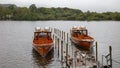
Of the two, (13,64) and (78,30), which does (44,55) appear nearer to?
(13,64)

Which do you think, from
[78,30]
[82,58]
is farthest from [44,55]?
[78,30]

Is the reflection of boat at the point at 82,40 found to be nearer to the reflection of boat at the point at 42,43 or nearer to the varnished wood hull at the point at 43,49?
the reflection of boat at the point at 42,43

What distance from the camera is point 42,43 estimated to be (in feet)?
191

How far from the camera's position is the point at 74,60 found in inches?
1825

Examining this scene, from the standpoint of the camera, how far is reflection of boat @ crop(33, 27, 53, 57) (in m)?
55.5

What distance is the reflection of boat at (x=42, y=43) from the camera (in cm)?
5547

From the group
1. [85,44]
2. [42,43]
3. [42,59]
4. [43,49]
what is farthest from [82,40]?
[42,59]

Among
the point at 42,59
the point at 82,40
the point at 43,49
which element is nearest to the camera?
the point at 42,59

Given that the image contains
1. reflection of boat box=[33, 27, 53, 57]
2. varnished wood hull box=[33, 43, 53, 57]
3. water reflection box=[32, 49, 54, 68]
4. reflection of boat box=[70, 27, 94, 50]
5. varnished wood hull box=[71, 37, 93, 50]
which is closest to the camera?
water reflection box=[32, 49, 54, 68]

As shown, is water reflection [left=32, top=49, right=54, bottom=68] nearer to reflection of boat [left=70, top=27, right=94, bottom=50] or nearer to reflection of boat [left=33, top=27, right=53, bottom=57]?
reflection of boat [left=33, top=27, right=53, bottom=57]

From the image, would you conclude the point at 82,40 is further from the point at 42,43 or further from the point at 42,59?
the point at 42,59

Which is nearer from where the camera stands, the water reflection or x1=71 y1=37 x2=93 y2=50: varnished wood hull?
the water reflection

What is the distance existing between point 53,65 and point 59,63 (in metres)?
1.19

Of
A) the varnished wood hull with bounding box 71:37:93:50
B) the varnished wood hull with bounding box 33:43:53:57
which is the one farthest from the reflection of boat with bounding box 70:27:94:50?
the varnished wood hull with bounding box 33:43:53:57
